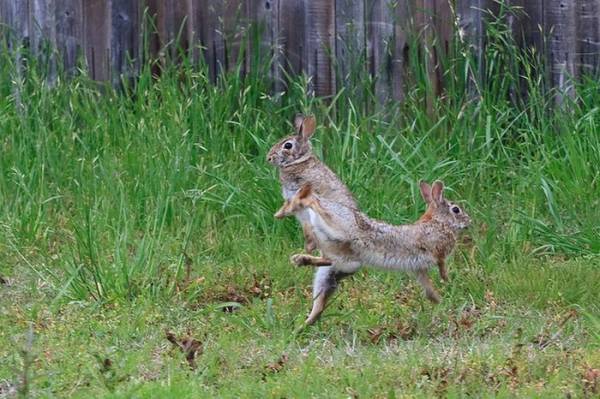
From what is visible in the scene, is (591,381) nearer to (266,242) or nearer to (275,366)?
(275,366)

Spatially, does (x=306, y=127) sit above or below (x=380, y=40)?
below

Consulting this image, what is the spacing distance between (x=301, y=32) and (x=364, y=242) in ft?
11.8

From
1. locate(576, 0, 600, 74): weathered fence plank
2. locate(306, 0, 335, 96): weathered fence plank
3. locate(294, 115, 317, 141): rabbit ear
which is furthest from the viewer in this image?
locate(306, 0, 335, 96): weathered fence plank

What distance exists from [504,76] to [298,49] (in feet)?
5.08

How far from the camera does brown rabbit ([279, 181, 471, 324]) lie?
6.55 m

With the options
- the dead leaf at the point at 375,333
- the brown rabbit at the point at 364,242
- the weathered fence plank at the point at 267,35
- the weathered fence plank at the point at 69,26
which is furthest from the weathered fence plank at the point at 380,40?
the dead leaf at the point at 375,333

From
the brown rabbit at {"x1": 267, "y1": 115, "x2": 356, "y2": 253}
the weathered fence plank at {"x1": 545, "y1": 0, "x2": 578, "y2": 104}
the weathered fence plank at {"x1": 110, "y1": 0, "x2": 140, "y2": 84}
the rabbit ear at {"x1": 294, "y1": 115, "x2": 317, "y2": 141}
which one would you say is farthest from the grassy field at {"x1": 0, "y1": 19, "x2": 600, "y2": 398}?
the rabbit ear at {"x1": 294, "y1": 115, "x2": 317, "y2": 141}

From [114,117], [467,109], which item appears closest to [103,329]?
[114,117]

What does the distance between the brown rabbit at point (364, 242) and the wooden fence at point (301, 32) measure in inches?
99.9

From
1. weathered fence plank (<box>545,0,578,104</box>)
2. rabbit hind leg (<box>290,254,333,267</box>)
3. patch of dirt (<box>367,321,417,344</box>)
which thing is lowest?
patch of dirt (<box>367,321,417,344</box>)

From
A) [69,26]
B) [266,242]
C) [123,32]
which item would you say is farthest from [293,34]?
[266,242]

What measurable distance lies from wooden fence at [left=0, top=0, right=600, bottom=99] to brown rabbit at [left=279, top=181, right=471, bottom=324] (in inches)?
99.9

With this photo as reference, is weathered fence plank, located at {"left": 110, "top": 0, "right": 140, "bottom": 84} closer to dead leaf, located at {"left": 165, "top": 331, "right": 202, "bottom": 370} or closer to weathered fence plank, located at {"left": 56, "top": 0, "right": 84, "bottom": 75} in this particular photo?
weathered fence plank, located at {"left": 56, "top": 0, "right": 84, "bottom": 75}

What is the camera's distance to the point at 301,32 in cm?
990
